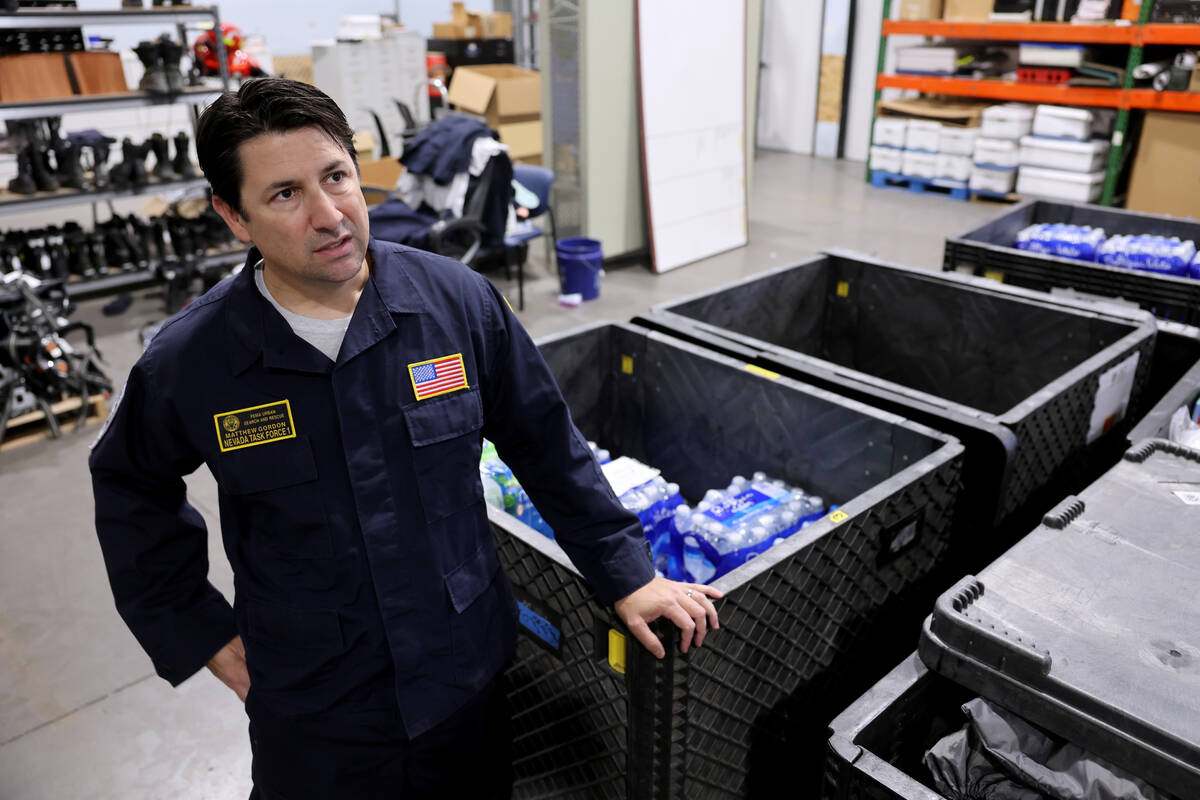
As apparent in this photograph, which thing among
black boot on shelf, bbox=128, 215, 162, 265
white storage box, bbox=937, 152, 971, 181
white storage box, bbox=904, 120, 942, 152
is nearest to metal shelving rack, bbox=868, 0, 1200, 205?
white storage box, bbox=904, 120, 942, 152

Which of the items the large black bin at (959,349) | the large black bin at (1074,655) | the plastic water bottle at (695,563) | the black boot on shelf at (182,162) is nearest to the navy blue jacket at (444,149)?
the black boot on shelf at (182,162)

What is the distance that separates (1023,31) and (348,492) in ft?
26.9

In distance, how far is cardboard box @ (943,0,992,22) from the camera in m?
7.91

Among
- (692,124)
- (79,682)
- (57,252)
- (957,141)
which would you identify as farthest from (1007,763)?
(957,141)

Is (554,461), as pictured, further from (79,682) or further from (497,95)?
(497,95)

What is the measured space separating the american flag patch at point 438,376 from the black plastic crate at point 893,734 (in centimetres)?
76

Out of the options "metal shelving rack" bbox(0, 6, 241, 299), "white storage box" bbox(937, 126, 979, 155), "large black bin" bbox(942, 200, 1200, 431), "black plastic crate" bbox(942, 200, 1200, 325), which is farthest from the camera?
"white storage box" bbox(937, 126, 979, 155)

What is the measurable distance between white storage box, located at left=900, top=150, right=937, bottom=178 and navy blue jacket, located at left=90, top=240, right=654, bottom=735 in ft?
26.5

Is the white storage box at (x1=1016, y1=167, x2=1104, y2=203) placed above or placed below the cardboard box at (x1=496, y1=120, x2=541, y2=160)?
below

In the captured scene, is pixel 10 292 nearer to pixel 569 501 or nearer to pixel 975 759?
pixel 569 501

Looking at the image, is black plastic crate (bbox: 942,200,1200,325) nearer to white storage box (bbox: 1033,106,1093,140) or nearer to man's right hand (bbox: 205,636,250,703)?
man's right hand (bbox: 205,636,250,703)

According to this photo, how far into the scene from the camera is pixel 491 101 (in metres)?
8.56

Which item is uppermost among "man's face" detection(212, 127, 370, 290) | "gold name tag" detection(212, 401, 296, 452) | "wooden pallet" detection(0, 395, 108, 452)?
"man's face" detection(212, 127, 370, 290)

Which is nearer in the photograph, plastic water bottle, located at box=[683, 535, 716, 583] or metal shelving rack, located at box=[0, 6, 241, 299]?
plastic water bottle, located at box=[683, 535, 716, 583]
